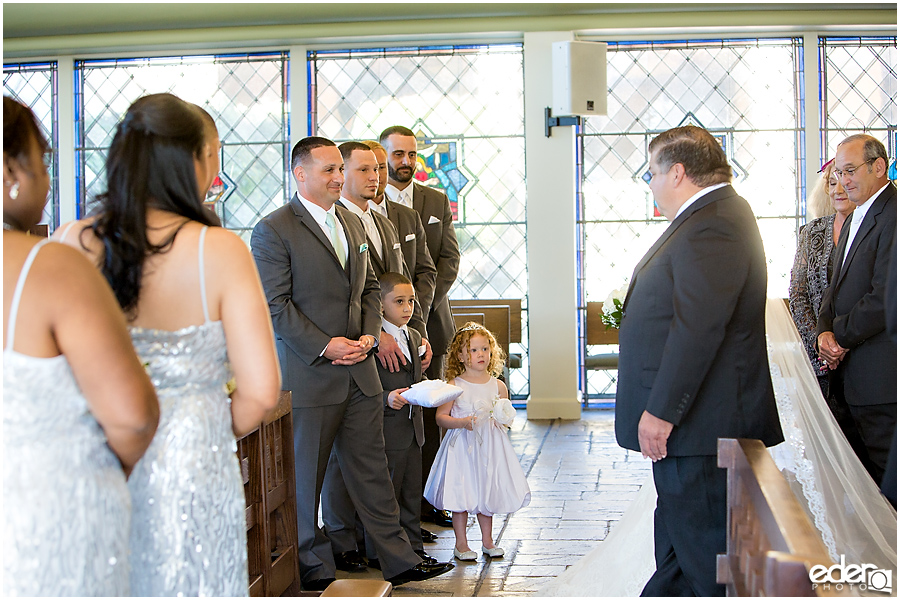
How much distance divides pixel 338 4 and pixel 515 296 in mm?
2981

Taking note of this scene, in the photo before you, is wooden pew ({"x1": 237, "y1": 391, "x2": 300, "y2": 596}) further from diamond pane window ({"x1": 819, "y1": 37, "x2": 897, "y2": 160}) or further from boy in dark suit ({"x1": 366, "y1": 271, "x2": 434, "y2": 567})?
diamond pane window ({"x1": 819, "y1": 37, "x2": 897, "y2": 160})

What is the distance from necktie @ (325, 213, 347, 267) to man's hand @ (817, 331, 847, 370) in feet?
6.79

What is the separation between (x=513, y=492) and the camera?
370 centimetres

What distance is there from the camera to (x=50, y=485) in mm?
1531

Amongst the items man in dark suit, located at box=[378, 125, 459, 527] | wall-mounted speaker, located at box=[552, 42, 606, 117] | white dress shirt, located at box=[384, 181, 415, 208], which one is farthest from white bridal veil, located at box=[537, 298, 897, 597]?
wall-mounted speaker, located at box=[552, 42, 606, 117]

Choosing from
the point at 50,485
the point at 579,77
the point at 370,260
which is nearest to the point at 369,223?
the point at 370,260

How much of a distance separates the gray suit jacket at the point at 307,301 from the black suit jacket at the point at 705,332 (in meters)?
1.27

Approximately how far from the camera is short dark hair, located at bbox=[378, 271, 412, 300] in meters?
3.83

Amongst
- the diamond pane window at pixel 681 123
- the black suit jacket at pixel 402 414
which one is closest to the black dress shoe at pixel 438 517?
the black suit jacket at pixel 402 414

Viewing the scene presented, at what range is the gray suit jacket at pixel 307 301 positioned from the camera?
3.36 m

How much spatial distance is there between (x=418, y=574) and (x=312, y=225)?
4.89 ft

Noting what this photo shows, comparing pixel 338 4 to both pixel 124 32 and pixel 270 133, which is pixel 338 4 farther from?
pixel 124 32

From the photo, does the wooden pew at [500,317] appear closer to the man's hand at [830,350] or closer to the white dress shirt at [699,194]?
the man's hand at [830,350]

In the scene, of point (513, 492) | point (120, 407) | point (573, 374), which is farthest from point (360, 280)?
point (573, 374)
